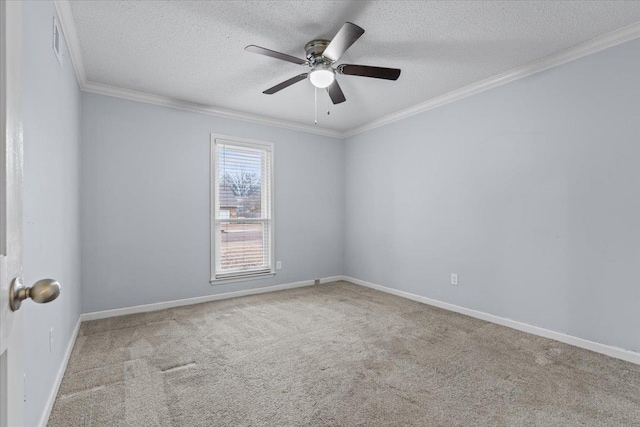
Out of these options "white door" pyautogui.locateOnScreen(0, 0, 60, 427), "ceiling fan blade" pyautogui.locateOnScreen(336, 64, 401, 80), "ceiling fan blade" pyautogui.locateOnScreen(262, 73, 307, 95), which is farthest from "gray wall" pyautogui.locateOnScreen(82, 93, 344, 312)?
"white door" pyautogui.locateOnScreen(0, 0, 60, 427)

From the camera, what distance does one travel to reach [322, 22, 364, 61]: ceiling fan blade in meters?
2.08

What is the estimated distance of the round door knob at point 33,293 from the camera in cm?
63

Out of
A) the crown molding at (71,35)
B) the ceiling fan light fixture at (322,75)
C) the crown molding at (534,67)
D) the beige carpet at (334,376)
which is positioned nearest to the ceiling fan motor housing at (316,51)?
the ceiling fan light fixture at (322,75)

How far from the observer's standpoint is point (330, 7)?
2277 mm

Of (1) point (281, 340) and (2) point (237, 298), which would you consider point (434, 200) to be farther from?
(2) point (237, 298)

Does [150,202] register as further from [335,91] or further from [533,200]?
[533,200]

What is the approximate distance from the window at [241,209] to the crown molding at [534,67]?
2078mm

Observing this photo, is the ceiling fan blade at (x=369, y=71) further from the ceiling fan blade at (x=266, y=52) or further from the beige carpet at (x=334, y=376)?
the beige carpet at (x=334, y=376)

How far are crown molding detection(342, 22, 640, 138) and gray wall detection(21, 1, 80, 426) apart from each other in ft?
12.1

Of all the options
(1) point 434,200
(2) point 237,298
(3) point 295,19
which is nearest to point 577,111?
(1) point 434,200

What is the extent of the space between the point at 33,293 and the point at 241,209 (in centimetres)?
406

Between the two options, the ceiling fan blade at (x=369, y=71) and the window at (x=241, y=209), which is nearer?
the ceiling fan blade at (x=369, y=71)

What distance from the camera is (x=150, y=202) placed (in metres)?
3.89

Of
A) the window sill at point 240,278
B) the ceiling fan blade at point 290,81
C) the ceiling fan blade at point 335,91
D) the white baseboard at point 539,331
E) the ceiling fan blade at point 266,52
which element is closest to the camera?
the ceiling fan blade at point 266,52
